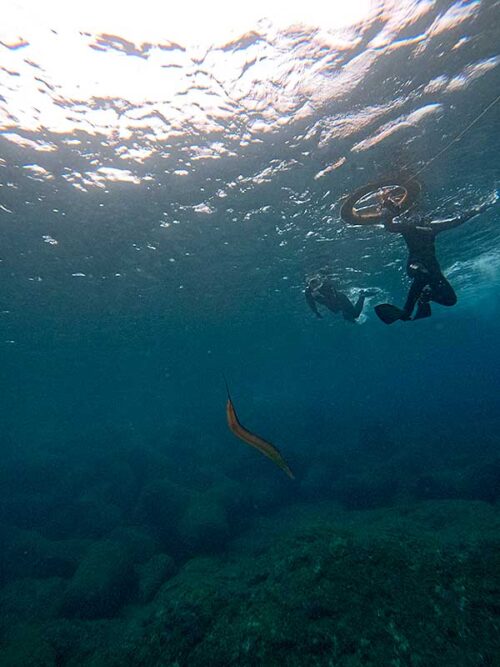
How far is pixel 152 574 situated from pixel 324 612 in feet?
22.6

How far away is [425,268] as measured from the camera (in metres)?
8.84

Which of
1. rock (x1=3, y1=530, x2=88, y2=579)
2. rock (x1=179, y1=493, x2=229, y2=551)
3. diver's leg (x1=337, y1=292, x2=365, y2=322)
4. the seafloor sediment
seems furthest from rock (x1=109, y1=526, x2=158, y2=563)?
diver's leg (x1=337, y1=292, x2=365, y2=322)

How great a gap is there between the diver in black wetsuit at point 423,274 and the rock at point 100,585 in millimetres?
10199

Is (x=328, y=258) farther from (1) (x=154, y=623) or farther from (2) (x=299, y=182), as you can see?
(1) (x=154, y=623)

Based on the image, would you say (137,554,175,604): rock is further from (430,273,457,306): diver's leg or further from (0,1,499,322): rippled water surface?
(0,1,499,322): rippled water surface

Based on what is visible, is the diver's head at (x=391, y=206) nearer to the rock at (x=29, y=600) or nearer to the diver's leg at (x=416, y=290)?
the diver's leg at (x=416, y=290)

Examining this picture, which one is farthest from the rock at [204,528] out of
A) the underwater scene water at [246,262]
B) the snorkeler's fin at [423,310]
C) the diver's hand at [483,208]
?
the diver's hand at [483,208]

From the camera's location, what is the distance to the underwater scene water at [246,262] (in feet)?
16.2

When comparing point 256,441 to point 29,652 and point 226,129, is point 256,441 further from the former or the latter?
point 226,129

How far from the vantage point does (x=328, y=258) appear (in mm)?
18172

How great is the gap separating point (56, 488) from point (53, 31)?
23600 mm

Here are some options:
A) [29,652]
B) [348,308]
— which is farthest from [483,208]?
[29,652]

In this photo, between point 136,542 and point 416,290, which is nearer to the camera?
point 416,290

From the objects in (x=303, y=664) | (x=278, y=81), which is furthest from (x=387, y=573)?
(x=278, y=81)
